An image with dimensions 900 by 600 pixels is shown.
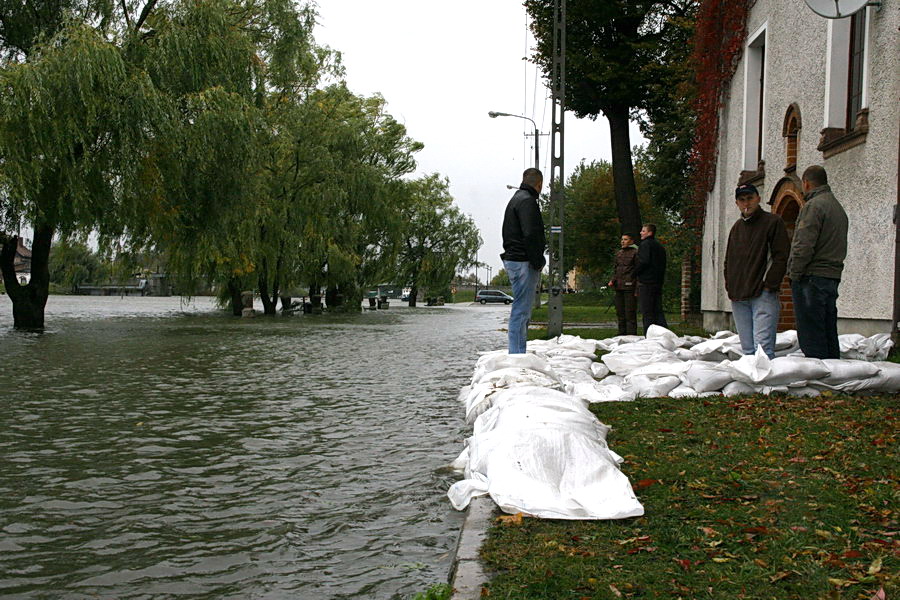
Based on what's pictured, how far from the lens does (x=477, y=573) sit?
3.23 meters

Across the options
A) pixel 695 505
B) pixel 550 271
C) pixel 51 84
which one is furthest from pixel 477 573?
pixel 51 84

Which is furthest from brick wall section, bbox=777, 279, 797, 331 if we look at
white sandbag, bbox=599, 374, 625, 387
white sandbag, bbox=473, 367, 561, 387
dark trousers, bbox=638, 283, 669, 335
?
white sandbag, bbox=473, 367, 561, 387

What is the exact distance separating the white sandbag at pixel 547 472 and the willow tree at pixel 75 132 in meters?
14.4

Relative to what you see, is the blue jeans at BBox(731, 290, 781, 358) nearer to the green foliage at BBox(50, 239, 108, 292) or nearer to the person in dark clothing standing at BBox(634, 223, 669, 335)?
the person in dark clothing standing at BBox(634, 223, 669, 335)

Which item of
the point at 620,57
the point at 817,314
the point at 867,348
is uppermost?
the point at 620,57

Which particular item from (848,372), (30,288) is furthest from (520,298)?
(30,288)

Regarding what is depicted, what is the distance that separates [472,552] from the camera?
3.48 m

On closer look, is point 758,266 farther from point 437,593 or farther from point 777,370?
point 437,593

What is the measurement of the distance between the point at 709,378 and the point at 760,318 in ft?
5.24

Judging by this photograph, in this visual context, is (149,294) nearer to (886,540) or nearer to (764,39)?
(764,39)

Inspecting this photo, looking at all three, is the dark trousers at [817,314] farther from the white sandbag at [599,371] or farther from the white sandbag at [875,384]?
the white sandbag at [599,371]

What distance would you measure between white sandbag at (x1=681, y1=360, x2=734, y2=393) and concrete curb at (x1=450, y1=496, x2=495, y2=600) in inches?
154

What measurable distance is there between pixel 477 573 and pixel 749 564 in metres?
1.02

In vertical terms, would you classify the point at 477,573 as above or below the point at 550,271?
below
